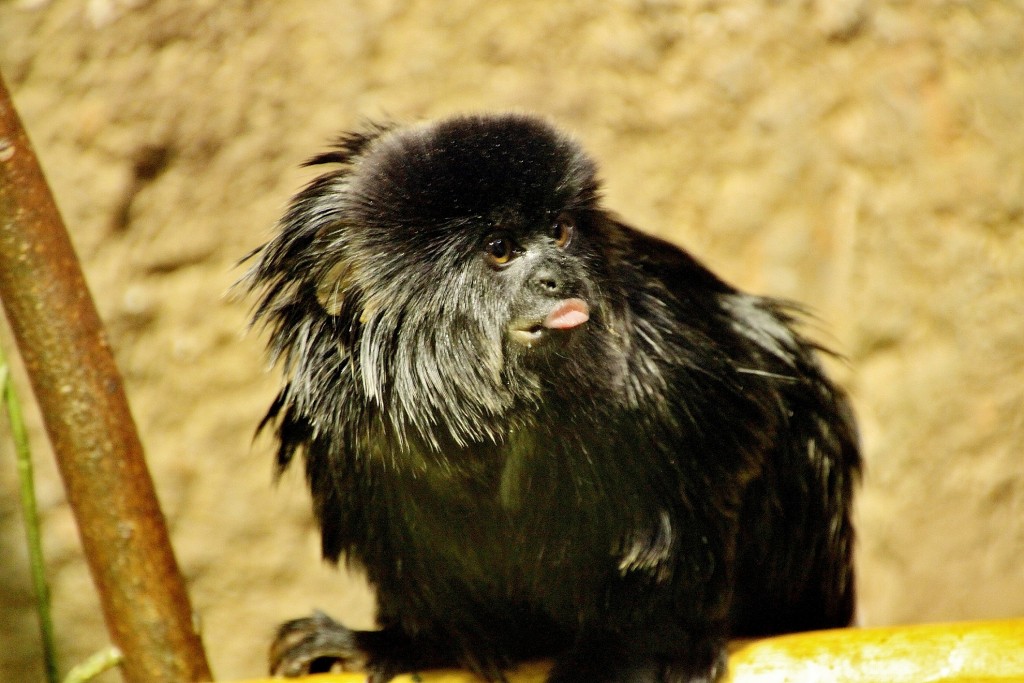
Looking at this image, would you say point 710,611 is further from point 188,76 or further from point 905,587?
point 188,76

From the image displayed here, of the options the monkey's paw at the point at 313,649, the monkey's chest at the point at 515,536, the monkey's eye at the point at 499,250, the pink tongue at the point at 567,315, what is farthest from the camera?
the monkey's paw at the point at 313,649

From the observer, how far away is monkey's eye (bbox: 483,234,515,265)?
2320mm

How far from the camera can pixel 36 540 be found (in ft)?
9.57

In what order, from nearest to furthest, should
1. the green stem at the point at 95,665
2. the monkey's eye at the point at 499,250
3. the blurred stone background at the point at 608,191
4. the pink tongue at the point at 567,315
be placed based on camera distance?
the pink tongue at the point at 567,315 < the monkey's eye at the point at 499,250 < the green stem at the point at 95,665 < the blurred stone background at the point at 608,191

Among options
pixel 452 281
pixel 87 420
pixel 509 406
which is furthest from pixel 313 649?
pixel 452 281

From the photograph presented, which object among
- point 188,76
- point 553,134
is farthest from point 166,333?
point 553,134

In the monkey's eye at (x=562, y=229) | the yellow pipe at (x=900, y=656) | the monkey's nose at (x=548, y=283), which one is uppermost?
the monkey's eye at (x=562, y=229)

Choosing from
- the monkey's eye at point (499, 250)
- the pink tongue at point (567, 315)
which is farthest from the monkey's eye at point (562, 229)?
the pink tongue at point (567, 315)

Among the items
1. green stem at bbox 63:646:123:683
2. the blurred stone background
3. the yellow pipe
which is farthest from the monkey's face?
the blurred stone background

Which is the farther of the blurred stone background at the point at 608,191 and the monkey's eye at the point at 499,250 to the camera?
the blurred stone background at the point at 608,191

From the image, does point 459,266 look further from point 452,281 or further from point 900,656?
point 900,656

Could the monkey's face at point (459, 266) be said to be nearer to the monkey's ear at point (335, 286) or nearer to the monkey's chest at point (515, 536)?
the monkey's ear at point (335, 286)

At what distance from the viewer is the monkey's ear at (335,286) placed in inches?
94.8

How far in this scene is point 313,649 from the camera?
2840 mm
